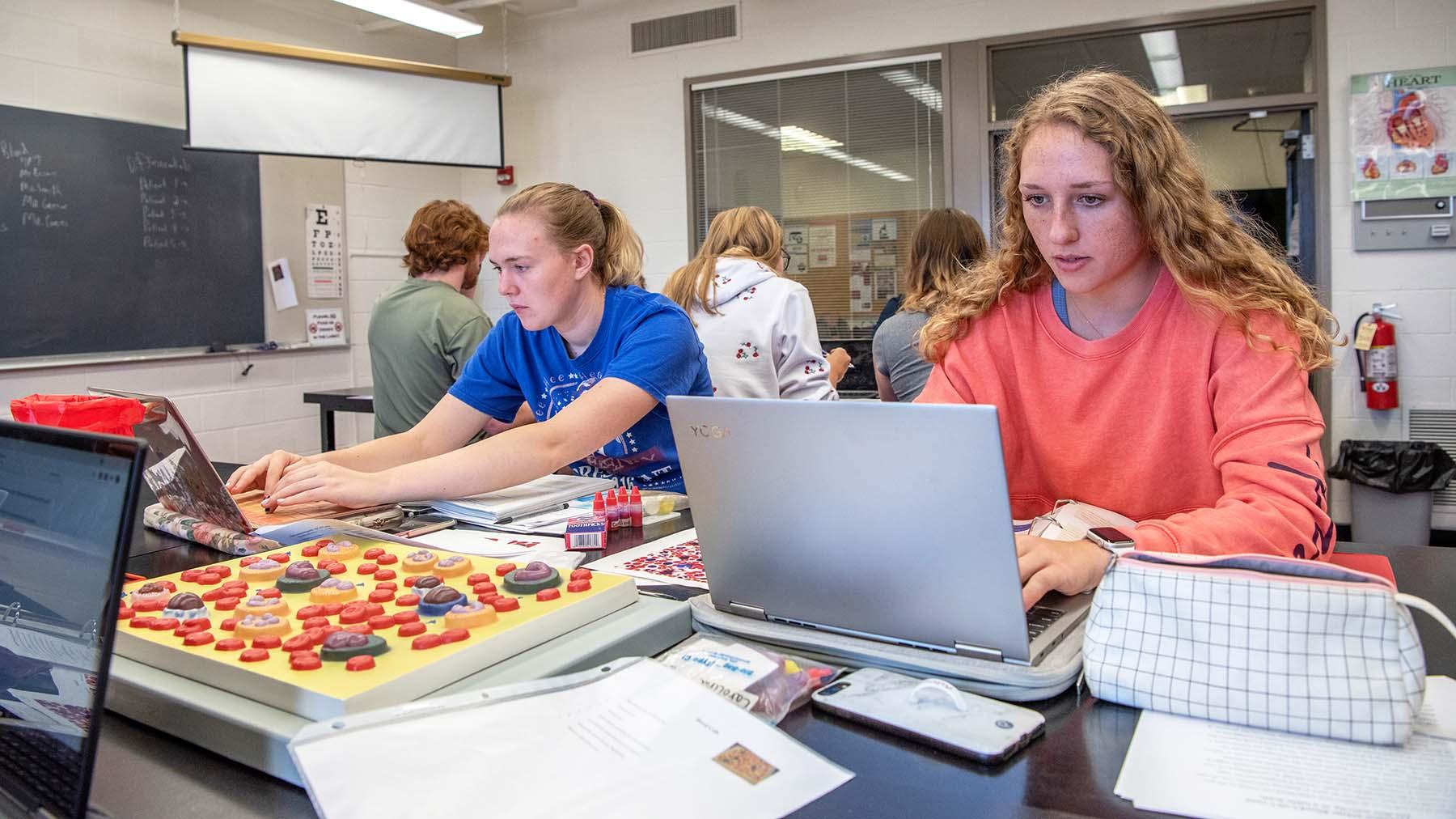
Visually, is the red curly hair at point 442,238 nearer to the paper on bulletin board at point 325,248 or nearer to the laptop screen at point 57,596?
the paper on bulletin board at point 325,248

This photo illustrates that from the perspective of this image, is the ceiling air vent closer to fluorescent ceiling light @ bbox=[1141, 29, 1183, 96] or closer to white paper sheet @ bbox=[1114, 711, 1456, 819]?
fluorescent ceiling light @ bbox=[1141, 29, 1183, 96]

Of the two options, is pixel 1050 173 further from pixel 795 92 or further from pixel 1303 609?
pixel 795 92

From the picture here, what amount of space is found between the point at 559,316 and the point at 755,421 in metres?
1.07

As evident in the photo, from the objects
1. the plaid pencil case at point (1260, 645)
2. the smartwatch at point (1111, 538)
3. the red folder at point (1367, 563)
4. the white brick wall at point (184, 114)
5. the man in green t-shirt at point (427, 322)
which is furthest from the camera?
the white brick wall at point (184, 114)

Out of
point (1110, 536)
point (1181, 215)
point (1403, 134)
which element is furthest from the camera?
point (1403, 134)

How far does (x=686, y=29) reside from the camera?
4941 mm

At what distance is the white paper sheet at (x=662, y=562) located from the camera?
1231mm

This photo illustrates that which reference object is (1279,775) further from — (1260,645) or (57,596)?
(57,596)

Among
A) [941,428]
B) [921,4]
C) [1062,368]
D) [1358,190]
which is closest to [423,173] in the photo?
[921,4]

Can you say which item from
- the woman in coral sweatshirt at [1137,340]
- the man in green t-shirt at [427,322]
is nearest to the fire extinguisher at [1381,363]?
the woman in coral sweatshirt at [1137,340]

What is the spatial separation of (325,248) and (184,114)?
81 cm

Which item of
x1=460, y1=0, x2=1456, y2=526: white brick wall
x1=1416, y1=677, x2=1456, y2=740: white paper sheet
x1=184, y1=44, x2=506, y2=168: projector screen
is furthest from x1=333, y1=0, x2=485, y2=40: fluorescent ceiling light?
x1=1416, y1=677, x2=1456, y2=740: white paper sheet

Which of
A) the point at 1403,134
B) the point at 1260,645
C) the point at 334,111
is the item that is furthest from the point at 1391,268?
the point at 334,111

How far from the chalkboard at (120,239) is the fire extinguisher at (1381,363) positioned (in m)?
4.49
